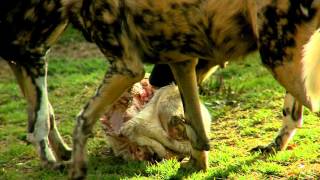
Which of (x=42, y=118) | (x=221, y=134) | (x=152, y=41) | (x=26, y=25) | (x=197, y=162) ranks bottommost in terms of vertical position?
(x=197, y=162)

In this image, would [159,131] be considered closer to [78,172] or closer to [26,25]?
[78,172]

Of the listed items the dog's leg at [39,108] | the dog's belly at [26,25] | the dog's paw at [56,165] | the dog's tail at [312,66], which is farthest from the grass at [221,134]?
the dog's belly at [26,25]

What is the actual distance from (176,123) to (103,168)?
27.2 inches

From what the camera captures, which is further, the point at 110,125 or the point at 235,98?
the point at 235,98

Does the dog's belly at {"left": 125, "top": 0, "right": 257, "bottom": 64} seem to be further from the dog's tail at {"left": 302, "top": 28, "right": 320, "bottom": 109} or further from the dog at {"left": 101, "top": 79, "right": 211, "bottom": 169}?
the dog at {"left": 101, "top": 79, "right": 211, "bottom": 169}

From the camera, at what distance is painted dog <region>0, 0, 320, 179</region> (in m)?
3.85

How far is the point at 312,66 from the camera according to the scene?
3988mm

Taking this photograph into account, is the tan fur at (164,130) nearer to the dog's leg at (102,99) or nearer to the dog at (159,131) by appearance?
the dog at (159,131)

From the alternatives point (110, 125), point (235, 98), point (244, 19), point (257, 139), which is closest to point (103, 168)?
point (110, 125)

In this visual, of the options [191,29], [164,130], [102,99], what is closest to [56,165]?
[164,130]

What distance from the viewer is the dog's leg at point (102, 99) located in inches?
178

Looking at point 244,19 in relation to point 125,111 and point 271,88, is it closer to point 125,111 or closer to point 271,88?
point 125,111

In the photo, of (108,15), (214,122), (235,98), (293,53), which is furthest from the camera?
(235,98)

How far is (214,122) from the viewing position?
6961mm
